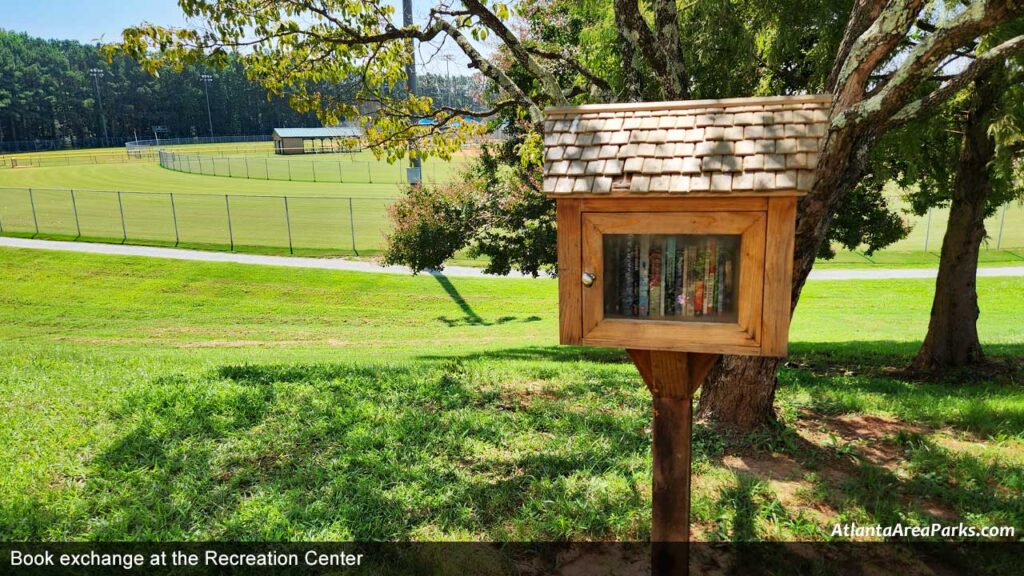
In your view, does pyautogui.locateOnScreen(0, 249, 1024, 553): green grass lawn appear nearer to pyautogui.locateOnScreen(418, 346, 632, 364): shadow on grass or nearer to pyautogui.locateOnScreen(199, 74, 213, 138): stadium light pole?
pyautogui.locateOnScreen(418, 346, 632, 364): shadow on grass

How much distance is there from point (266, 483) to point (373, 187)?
1553 inches

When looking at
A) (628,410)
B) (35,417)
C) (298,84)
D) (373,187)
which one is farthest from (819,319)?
(373,187)

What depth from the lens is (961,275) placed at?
8250 millimetres

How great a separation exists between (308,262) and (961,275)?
16.5 metres

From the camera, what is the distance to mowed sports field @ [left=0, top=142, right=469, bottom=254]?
73.4ft

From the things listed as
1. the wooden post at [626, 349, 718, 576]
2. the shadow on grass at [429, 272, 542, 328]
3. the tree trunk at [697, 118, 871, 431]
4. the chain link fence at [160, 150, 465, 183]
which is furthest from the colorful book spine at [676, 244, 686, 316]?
the chain link fence at [160, 150, 465, 183]

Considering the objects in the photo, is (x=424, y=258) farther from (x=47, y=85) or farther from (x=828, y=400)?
(x=47, y=85)

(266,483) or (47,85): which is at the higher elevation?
(47,85)

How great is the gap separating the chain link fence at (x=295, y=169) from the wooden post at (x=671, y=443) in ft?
137

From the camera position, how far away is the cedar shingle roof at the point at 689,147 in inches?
92.7

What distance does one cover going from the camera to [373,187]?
137 ft
